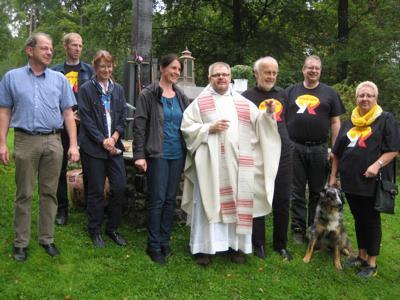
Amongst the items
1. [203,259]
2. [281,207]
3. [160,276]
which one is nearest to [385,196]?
[281,207]

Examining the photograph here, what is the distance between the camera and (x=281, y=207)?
457 cm

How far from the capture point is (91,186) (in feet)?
14.3

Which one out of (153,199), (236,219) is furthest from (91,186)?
(236,219)

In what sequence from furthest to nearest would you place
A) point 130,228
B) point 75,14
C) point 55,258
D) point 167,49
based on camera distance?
point 75,14 < point 167,49 < point 130,228 < point 55,258

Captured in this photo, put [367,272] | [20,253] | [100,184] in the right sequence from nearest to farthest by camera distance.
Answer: [20,253] < [100,184] < [367,272]

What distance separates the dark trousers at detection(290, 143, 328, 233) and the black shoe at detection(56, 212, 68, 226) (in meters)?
2.63

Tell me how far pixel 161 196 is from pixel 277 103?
4.84 feet

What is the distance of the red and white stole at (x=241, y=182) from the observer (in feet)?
13.9

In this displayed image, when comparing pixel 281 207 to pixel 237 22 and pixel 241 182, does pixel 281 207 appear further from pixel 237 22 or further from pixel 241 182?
pixel 237 22

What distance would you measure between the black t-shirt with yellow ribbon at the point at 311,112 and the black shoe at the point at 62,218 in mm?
2710

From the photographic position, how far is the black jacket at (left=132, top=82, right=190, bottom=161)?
13.4 ft

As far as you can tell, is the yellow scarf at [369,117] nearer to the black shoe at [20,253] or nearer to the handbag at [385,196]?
the handbag at [385,196]

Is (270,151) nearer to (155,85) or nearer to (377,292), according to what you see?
(155,85)

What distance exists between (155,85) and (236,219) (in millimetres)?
1491
